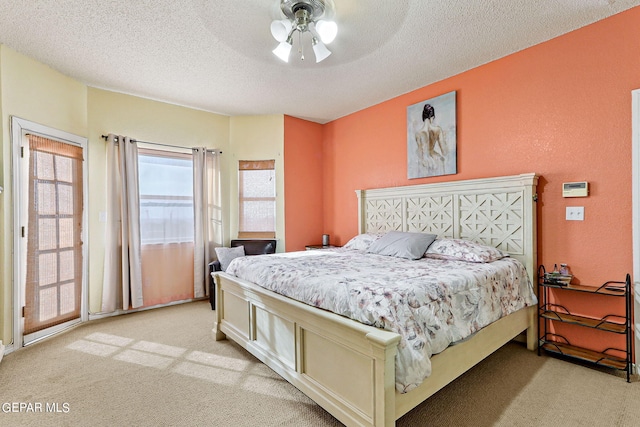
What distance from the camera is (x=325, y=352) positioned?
5.70ft

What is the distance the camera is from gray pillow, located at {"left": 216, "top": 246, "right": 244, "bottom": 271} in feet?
12.9

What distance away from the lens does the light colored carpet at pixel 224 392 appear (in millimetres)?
1756

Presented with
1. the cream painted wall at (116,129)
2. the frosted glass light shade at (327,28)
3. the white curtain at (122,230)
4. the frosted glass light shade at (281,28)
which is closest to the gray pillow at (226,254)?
the white curtain at (122,230)

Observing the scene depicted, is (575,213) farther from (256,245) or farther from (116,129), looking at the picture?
(116,129)

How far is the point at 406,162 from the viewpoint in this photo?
380 cm

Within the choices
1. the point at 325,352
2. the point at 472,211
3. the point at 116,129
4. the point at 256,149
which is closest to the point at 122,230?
the point at 116,129

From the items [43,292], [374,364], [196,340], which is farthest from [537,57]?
[43,292]

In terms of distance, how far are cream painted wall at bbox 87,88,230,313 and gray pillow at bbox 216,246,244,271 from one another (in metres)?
1.35

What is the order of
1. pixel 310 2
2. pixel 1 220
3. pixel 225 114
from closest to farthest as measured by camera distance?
pixel 310 2
pixel 1 220
pixel 225 114

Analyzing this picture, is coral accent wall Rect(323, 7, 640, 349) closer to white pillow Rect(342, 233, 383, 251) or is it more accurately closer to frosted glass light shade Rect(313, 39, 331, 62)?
white pillow Rect(342, 233, 383, 251)

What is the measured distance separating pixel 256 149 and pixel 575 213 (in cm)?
390

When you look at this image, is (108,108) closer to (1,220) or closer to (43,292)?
(1,220)

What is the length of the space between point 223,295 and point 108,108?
2.76 meters

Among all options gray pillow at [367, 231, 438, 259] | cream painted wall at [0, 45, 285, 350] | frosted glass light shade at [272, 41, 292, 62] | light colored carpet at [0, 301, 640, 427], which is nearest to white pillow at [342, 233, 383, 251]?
gray pillow at [367, 231, 438, 259]
